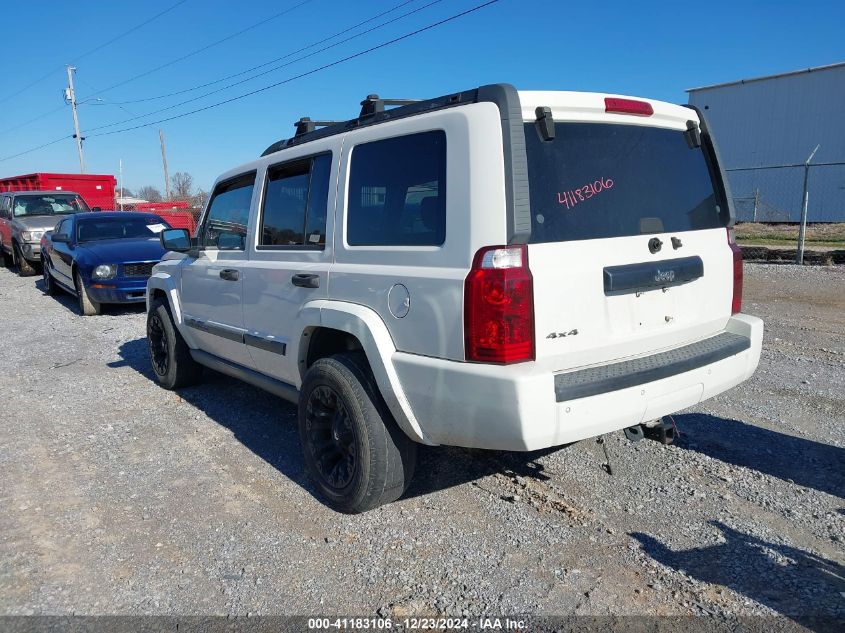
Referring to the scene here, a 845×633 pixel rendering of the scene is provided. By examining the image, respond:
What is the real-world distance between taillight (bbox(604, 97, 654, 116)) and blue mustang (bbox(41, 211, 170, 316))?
765 cm

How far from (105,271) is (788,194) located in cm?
2454

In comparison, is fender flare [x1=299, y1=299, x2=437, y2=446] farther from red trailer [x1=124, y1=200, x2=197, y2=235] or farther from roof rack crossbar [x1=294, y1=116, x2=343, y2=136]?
red trailer [x1=124, y1=200, x2=197, y2=235]

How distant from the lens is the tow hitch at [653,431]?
11.1 ft

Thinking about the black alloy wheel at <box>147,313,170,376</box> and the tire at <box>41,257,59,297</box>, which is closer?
the black alloy wheel at <box>147,313,170,376</box>

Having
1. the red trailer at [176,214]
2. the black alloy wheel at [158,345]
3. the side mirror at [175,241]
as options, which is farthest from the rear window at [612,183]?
the red trailer at [176,214]

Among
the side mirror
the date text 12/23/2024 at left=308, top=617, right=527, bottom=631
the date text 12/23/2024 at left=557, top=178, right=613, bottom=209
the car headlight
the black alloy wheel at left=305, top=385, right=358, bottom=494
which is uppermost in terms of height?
the date text 12/23/2024 at left=557, top=178, right=613, bottom=209

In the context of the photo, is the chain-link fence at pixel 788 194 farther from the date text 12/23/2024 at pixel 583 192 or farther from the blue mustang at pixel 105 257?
the date text 12/23/2024 at pixel 583 192

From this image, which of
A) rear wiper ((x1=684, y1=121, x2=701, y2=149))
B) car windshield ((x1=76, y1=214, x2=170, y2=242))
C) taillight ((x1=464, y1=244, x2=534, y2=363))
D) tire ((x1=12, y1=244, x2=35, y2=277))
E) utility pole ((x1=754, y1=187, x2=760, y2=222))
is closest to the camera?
taillight ((x1=464, y1=244, x2=534, y2=363))

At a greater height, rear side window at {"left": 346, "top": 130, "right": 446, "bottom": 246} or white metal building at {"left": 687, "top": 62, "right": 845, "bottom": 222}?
white metal building at {"left": 687, "top": 62, "right": 845, "bottom": 222}

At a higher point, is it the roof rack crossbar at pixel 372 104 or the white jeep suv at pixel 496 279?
the roof rack crossbar at pixel 372 104

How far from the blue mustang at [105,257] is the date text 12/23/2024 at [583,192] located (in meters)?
7.69

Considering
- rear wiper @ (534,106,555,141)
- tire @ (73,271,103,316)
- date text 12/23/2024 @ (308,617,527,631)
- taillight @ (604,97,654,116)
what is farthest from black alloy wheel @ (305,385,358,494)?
tire @ (73,271,103,316)

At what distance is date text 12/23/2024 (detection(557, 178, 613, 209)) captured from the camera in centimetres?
294

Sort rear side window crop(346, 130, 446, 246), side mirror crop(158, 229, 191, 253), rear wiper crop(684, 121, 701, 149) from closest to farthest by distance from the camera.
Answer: rear side window crop(346, 130, 446, 246)
rear wiper crop(684, 121, 701, 149)
side mirror crop(158, 229, 191, 253)
